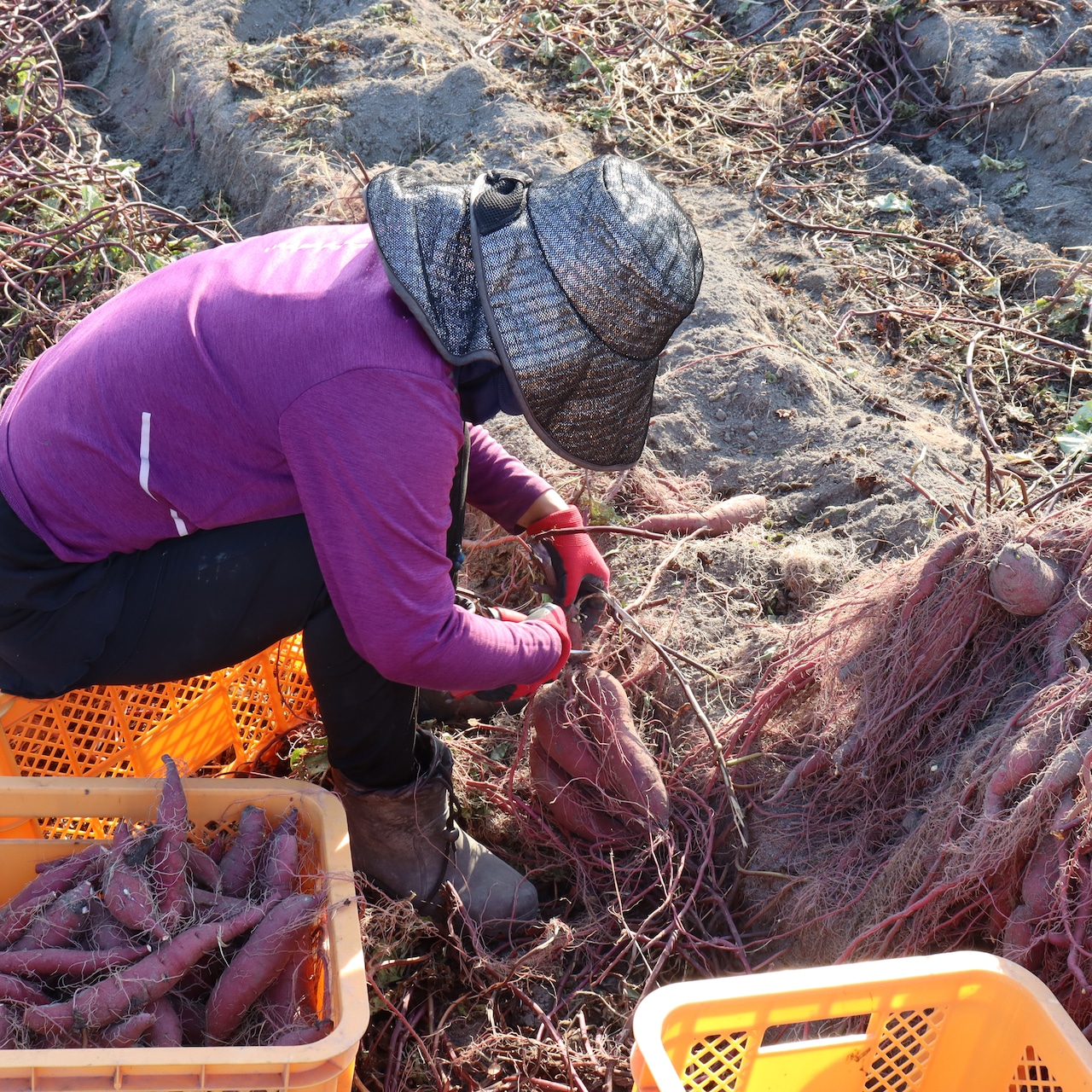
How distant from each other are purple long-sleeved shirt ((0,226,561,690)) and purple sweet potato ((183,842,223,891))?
440 millimetres

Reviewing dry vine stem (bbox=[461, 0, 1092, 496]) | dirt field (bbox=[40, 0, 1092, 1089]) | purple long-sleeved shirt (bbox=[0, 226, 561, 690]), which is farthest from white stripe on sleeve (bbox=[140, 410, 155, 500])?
dry vine stem (bbox=[461, 0, 1092, 496])

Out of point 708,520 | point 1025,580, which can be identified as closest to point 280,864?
point 1025,580

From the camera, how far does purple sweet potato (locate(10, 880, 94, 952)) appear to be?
5.49 ft

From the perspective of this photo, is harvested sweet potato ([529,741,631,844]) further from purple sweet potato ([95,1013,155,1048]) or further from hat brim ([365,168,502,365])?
hat brim ([365,168,502,365])

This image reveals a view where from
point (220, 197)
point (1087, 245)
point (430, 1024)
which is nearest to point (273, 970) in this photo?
point (430, 1024)

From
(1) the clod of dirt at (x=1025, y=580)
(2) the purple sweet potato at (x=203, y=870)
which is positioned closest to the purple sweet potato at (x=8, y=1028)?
(2) the purple sweet potato at (x=203, y=870)

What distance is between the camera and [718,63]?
5176 millimetres

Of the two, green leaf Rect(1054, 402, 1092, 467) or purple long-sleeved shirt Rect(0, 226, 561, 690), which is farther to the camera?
green leaf Rect(1054, 402, 1092, 467)

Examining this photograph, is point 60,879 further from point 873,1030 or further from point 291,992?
point 873,1030

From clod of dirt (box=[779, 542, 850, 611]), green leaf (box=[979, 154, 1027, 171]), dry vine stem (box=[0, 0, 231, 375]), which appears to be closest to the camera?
clod of dirt (box=[779, 542, 850, 611])

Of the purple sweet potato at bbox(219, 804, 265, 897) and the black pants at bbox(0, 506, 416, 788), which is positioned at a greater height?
the black pants at bbox(0, 506, 416, 788)

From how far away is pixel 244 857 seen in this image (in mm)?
1796

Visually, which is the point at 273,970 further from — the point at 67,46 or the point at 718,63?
the point at 67,46

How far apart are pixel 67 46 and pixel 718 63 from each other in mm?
3630
